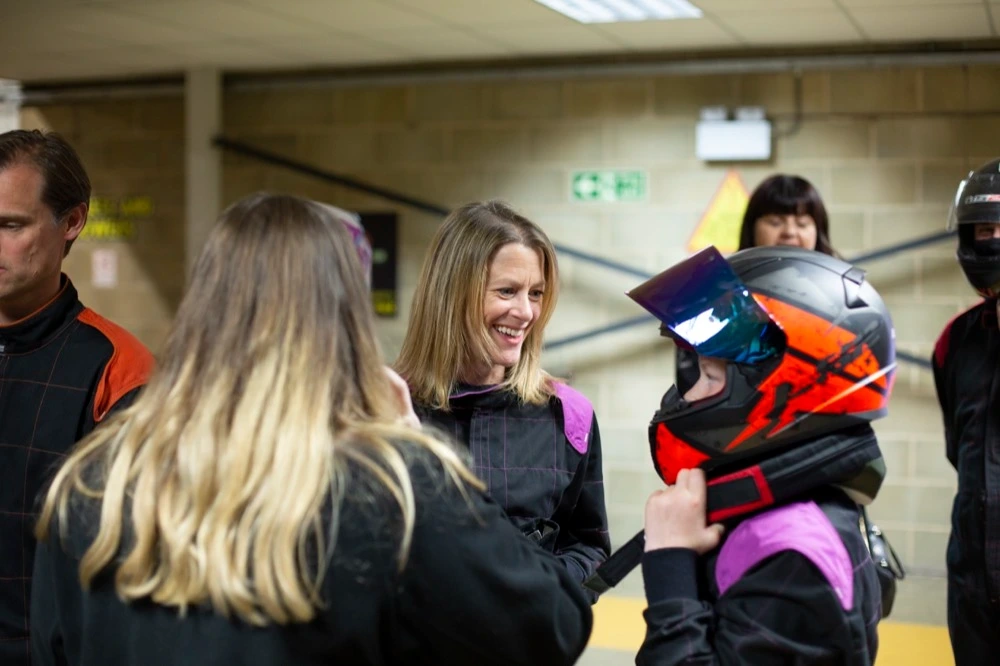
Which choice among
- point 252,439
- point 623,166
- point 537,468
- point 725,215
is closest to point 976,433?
point 537,468

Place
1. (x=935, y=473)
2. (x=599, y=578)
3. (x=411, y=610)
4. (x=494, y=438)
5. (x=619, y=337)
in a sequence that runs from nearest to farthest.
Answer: (x=411, y=610)
(x=599, y=578)
(x=494, y=438)
(x=935, y=473)
(x=619, y=337)

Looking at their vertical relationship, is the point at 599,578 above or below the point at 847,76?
below

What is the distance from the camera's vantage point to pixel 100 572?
1162mm

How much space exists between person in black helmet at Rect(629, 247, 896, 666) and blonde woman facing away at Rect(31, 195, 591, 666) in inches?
6.6

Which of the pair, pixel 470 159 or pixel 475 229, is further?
pixel 470 159

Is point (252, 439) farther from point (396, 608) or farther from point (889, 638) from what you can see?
point (889, 638)

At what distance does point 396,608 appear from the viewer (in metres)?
1.14

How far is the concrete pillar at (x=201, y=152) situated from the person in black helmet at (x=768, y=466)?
17.1 ft

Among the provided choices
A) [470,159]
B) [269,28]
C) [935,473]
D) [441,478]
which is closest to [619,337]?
[470,159]

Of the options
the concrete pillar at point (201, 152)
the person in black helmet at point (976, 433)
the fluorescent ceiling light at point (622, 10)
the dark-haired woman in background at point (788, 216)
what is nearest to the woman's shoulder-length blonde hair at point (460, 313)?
the person in black helmet at point (976, 433)

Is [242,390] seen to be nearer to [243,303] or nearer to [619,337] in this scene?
[243,303]

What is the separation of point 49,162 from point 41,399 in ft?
1.41

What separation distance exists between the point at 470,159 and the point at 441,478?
4.88 metres

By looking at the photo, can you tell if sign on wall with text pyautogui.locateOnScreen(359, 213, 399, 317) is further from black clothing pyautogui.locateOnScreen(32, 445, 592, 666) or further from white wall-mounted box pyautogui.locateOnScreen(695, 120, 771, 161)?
black clothing pyautogui.locateOnScreen(32, 445, 592, 666)
